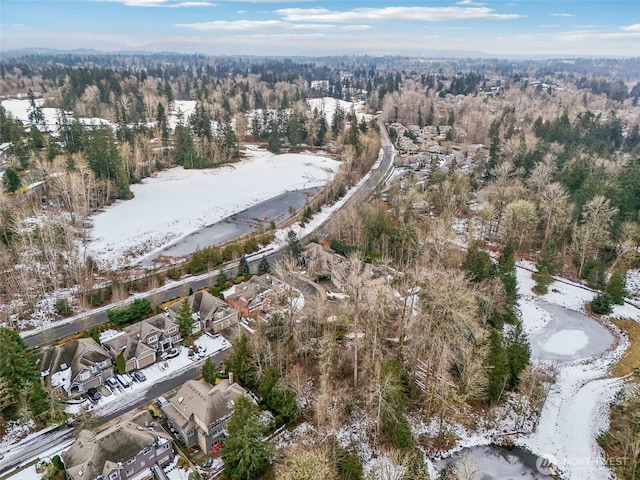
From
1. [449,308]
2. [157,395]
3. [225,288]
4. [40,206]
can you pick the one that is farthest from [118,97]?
[449,308]

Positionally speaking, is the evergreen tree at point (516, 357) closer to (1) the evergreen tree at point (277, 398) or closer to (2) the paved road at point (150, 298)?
(1) the evergreen tree at point (277, 398)

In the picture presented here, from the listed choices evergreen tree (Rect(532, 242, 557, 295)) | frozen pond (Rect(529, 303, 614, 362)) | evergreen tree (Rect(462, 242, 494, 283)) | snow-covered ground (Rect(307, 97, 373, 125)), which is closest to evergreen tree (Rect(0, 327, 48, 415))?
evergreen tree (Rect(462, 242, 494, 283))

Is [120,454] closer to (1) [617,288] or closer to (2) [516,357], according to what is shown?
(2) [516,357]

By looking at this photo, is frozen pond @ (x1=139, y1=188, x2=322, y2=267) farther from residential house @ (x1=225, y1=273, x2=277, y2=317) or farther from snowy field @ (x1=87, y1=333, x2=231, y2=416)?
snowy field @ (x1=87, y1=333, x2=231, y2=416)

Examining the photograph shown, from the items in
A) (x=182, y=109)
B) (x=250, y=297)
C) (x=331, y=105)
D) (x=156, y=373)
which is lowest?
(x=156, y=373)

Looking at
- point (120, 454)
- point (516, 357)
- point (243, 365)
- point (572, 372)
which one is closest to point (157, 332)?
point (243, 365)

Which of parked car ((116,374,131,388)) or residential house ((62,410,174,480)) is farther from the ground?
residential house ((62,410,174,480))
